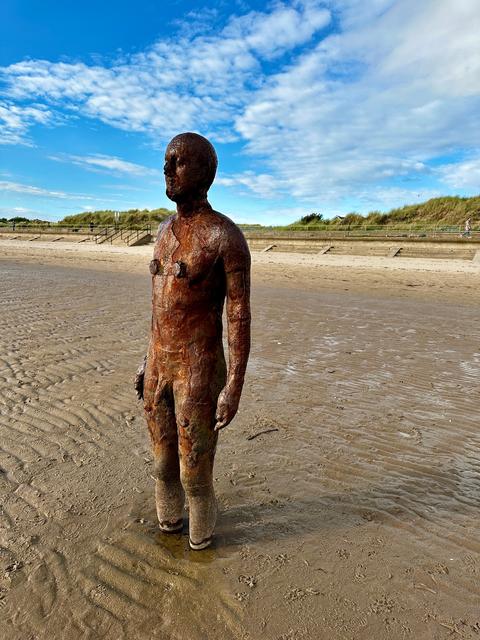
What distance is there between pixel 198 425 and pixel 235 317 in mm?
661

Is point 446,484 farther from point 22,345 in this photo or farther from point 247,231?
point 247,231

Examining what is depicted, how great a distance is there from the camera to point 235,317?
8.20 feet

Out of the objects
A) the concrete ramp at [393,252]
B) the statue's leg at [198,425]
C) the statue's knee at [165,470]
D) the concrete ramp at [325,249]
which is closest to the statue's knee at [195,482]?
the statue's leg at [198,425]

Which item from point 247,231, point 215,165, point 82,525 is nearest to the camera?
point 215,165

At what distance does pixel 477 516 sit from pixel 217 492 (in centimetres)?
197

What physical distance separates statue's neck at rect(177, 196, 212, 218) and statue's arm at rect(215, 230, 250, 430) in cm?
28

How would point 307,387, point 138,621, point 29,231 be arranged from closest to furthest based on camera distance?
point 138,621 < point 307,387 < point 29,231

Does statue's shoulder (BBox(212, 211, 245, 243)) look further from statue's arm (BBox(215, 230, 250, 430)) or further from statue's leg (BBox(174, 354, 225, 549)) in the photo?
statue's leg (BBox(174, 354, 225, 549))

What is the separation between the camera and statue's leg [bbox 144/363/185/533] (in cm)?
271

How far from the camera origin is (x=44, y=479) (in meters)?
3.60

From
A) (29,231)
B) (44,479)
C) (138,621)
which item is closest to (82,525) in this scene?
(44,479)

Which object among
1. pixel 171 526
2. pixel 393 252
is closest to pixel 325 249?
pixel 393 252

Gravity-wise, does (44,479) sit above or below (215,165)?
below

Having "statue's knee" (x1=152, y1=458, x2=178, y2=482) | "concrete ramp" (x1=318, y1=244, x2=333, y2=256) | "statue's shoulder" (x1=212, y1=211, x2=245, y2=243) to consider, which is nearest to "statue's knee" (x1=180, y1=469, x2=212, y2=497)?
"statue's knee" (x1=152, y1=458, x2=178, y2=482)
